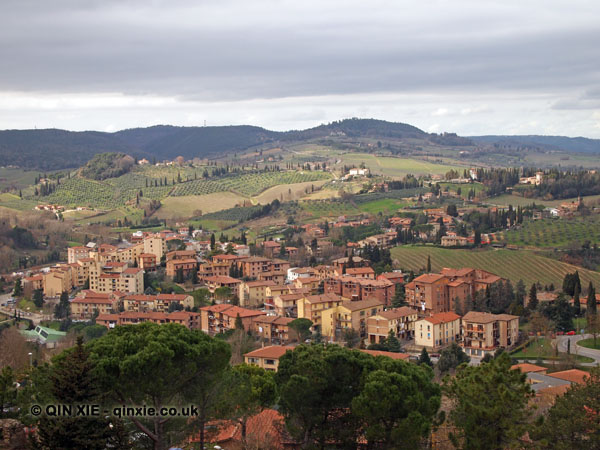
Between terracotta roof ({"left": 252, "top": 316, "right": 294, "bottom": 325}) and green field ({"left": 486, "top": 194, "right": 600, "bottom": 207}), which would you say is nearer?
terracotta roof ({"left": 252, "top": 316, "right": 294, "bottom": 325})

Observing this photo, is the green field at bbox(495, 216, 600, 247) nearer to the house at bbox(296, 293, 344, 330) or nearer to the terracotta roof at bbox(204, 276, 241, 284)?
the house at bbox(296, 293, 344, 330)

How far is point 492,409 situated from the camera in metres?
16.0

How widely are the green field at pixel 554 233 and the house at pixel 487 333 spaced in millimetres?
23172

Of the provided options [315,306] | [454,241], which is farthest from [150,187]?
[315,306]

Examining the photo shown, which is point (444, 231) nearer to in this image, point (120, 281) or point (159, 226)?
point (120, 281)

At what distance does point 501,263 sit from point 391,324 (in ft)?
54.7

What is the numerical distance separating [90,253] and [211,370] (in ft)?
166

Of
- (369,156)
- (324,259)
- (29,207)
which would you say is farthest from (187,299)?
(369,156)

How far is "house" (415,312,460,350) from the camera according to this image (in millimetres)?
40250

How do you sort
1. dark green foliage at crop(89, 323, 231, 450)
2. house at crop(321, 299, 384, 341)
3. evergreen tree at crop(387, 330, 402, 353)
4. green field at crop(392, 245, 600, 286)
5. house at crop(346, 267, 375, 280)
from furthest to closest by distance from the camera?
house at crop(346, 267, 375, 280) < green field at crop(392, 245, 600, 286) < house at crop(321, 299, 384, 341) < evergreen tree at crop(387, 330, 402, 353) < dark green foliage at crop(89, 323, 231, 450)

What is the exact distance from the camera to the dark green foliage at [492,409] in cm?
1602

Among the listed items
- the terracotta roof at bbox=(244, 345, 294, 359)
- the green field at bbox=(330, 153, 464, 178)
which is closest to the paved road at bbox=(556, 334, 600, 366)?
the terracotta roof at bbox=(244, 345, 294, 359)

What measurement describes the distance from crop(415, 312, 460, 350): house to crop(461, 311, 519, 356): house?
1.04 metres

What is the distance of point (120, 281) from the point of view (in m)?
58.2
